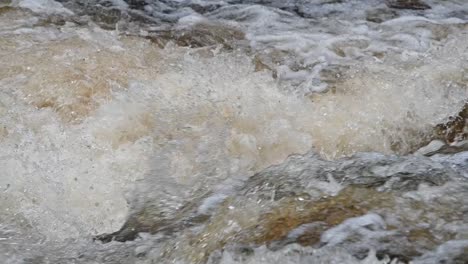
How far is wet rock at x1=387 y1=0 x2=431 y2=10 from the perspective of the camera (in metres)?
4.61

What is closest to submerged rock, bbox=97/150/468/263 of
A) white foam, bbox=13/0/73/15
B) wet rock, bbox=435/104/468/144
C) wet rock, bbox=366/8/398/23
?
wet rock, bbox=435/104/468/144

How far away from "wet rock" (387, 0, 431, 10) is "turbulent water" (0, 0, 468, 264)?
0.71ft

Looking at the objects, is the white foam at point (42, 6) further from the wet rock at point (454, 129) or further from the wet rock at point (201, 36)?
the wet rock at point (454, 129)

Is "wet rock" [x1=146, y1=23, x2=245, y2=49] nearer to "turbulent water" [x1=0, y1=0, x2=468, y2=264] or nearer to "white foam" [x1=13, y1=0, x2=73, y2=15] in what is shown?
"turbulent water" [x1=0, y1=0, x2=468, y2=264]

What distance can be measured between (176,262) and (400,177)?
33.3 inches

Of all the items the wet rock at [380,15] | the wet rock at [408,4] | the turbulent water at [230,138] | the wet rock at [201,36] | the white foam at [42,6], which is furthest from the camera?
the wet rock at [408,4]

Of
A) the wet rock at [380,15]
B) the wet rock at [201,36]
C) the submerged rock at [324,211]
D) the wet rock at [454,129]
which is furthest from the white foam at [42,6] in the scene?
the wet rock at [454,129]

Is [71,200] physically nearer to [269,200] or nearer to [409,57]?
[269,200]

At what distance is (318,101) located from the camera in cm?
339

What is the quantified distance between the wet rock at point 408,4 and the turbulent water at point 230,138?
8.6 inches

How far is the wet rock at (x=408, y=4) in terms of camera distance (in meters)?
4.61

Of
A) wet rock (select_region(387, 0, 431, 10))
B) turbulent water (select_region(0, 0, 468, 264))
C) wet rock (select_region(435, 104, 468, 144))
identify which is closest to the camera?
turbulent water (select_region(0, 0, 468, 264))

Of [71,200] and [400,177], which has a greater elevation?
[400,177]

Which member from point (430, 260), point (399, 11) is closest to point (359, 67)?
point (399, 11)
